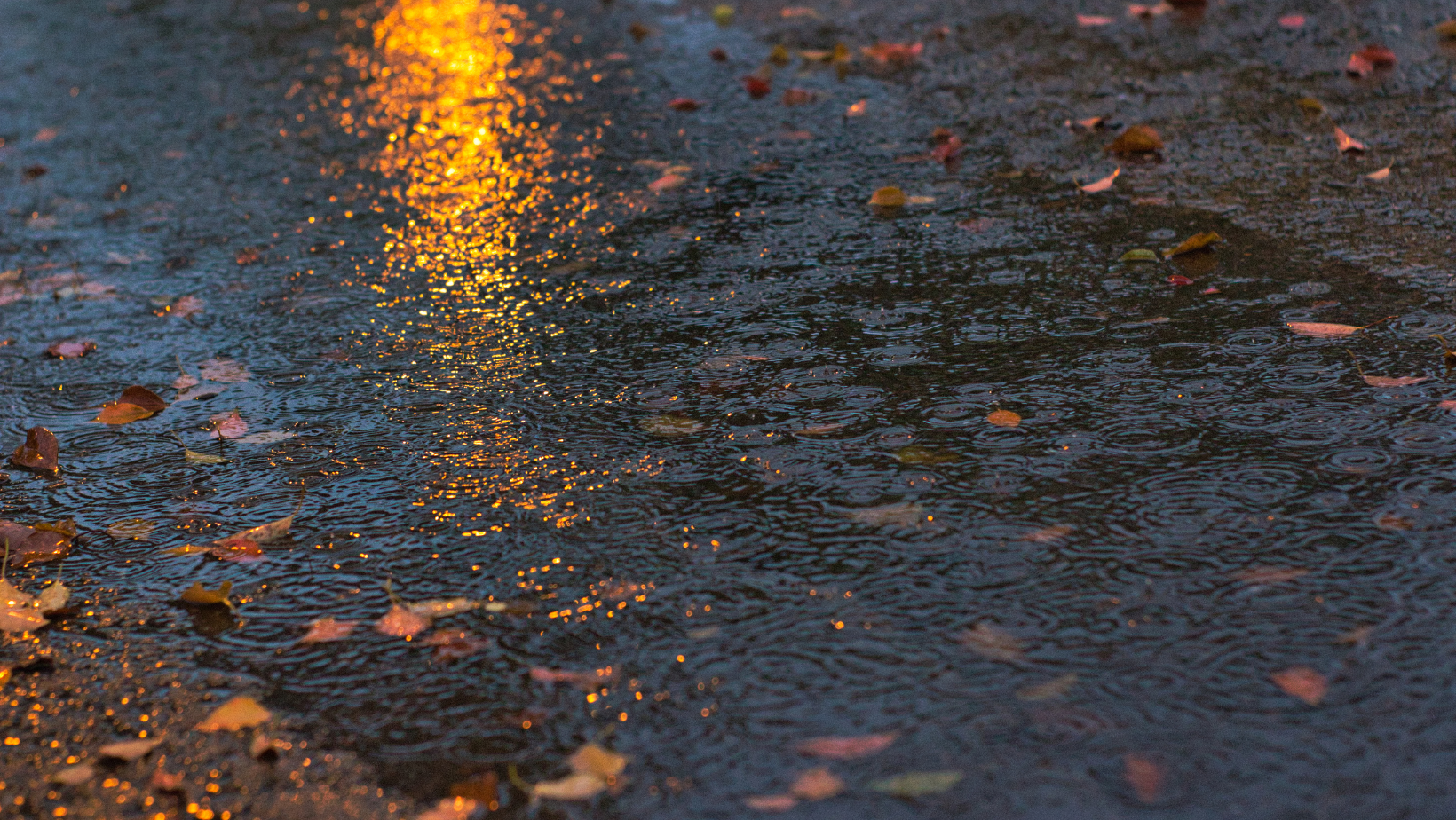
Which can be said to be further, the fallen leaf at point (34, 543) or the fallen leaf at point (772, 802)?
the fallen leaf at point (34, 543)

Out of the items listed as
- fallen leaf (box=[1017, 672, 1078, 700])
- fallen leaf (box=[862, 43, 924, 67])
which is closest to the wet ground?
fallen leaf (box=[1017, 672, 1078, 700])

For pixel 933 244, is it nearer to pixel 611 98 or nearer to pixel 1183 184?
pixel 1183 184

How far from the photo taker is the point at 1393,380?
2.75 meters

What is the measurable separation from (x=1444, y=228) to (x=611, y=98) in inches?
140

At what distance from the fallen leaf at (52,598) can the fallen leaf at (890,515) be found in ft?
5.22

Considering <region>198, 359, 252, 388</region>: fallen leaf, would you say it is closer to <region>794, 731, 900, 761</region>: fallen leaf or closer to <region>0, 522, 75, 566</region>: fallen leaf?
<region>0, 522, 75, 566</region>: fallen leaf

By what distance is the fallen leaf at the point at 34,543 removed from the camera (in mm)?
2559

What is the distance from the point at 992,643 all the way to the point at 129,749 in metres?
1.46

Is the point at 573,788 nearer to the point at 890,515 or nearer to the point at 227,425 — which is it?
the point at 890,515

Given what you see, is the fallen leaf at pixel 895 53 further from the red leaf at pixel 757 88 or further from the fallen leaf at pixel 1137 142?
the fallen leaf at pixel 1137 142

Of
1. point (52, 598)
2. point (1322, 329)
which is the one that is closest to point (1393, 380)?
point (1322, 329)

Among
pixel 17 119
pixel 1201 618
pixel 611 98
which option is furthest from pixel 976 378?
pixel 17 119

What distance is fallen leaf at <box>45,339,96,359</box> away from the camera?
141 inches

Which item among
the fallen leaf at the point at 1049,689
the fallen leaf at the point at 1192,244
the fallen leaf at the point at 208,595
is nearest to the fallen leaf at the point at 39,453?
the fallen leaf at the point at 208,595
